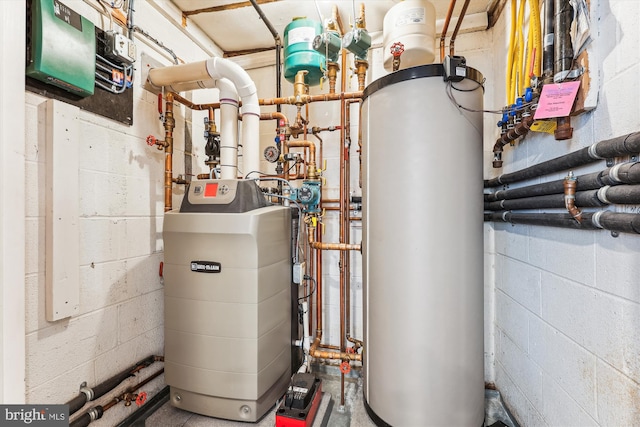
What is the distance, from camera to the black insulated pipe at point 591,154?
0.76 m

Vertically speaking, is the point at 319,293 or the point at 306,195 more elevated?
the point at 306,195

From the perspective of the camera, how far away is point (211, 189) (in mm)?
1550

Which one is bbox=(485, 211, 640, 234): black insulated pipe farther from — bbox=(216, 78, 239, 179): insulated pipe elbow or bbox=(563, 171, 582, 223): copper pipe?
bbox=(216, 78, 239, 179): insulated pipe elbow

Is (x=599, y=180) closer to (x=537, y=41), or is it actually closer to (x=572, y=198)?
(x=572, y=198)

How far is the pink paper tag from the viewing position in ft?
3.19

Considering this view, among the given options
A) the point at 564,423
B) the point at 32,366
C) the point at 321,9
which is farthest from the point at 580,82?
the point at 32,366

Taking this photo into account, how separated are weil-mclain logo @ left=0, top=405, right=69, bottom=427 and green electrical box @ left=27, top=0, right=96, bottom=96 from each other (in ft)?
4.18

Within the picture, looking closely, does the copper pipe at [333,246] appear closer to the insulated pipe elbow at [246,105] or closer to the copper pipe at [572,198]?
the insulated pipe elbow at [246,105]

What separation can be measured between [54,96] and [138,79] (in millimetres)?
526

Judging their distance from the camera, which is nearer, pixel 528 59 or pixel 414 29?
pixel 528 59

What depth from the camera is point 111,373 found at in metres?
1.55

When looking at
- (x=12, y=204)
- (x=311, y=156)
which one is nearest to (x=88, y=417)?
(x=12, y=204)

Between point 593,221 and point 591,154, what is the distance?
201 millimetres

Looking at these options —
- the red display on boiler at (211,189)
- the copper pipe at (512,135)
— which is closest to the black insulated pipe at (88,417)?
the red display on boiler at (211,189)
